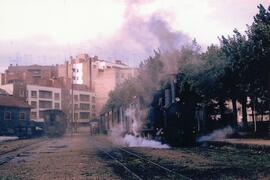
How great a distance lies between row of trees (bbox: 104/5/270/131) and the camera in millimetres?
28234

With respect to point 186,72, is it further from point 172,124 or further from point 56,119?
point 56,119

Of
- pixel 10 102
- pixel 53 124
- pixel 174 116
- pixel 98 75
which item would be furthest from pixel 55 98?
pixel 174 116

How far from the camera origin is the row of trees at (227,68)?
28234mm

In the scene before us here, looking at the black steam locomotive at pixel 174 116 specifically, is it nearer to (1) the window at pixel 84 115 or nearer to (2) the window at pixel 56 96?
(2) the window at pixel 56 96

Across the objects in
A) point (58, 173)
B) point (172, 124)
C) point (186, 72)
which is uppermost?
point (186, 72)

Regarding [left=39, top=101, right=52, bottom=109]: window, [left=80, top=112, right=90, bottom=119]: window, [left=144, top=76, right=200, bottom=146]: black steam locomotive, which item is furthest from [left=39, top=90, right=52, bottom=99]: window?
[left=144, top=76, right=200, bottom=146]: black steam locomotive

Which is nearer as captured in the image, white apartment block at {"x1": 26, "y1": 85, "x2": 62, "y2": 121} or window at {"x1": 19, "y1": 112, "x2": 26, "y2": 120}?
window at {"x1": 19, "y1": 112, "x2": 26, "y2": 120}

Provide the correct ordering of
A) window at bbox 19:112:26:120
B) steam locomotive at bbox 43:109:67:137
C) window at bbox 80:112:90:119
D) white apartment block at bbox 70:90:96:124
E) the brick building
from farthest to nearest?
window at bbox 80:112:90:119, white apartment block at bbox 70:90:96:124, the brick building, window at bbox 19:112:26:120, steam locomotive at bbox 43:109:67:137

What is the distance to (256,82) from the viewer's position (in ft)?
102

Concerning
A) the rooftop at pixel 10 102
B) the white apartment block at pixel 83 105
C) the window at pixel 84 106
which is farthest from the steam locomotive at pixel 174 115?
the window at pixel 84 106

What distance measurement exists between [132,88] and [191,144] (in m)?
37.2

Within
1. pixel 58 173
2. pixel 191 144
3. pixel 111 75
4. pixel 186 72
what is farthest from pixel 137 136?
pixel 111 75

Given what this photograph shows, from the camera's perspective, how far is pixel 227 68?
32406 mm

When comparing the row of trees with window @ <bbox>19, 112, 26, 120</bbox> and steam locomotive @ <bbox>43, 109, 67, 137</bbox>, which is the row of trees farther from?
window @ <bbox>19, 112, 26, 120</bbox>
